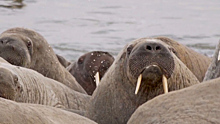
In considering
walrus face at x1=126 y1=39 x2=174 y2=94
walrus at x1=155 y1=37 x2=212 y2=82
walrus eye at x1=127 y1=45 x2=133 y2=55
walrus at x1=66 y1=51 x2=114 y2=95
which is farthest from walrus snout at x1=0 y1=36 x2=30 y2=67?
walrus face at x1=126 y1=39 x2=174 y2=94

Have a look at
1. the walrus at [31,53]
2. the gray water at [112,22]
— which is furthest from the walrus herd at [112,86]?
the gray water at [112,22]

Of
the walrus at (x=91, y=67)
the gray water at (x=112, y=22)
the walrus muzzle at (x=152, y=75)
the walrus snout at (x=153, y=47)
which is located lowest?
the gray water at (x=112, y=22)

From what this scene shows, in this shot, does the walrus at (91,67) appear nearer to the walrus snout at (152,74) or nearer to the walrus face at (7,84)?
the walrus snout at (152,74)

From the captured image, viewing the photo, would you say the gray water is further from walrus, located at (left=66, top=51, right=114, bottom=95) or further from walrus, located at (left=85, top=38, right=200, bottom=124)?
walrus, located at (left=85, top=38, right=200, bottom=124)

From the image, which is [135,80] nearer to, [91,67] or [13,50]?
[13,50]

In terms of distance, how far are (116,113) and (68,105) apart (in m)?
1.41

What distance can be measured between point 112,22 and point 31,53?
48.5ft

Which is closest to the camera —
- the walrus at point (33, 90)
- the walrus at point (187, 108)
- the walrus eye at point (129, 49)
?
the walrus at point (187, 108)

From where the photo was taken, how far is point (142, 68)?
6.50m

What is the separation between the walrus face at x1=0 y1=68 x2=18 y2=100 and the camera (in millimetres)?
5941

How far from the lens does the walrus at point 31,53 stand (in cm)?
859

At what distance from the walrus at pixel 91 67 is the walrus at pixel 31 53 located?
51 centimetres

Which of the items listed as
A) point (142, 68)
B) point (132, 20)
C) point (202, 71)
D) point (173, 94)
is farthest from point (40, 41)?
point (132, 20)

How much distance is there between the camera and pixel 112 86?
7113 mm
